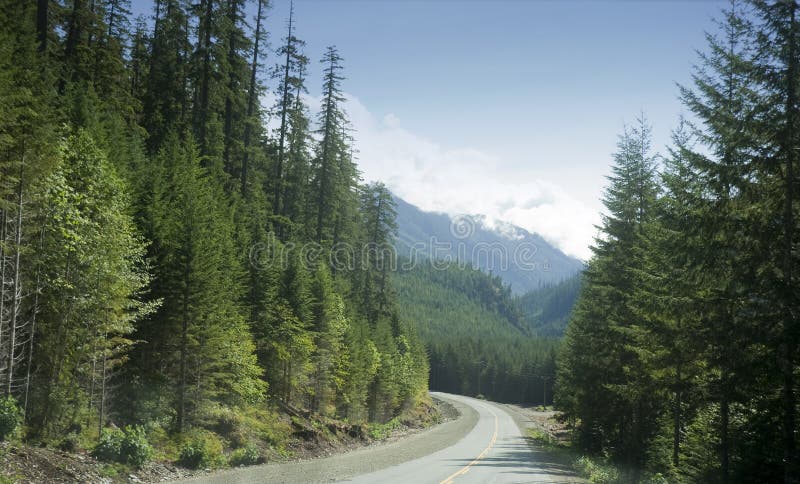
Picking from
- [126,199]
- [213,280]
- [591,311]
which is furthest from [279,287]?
[591,311]

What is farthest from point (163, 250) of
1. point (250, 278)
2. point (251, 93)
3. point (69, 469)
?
point (251, 93)

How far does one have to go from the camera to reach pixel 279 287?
33094 millimetres

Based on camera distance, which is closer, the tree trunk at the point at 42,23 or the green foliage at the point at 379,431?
the tree trunk at the point at 42,23

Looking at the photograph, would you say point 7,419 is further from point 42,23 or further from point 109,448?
point 42,23

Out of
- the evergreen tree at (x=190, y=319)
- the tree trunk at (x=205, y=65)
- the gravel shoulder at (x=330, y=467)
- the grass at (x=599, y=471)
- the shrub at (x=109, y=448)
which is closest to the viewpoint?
the shrub at (x=109, y=448)

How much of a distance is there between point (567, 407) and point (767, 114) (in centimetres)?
2680

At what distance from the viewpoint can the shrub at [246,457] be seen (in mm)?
20516

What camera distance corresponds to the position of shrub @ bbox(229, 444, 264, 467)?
20516 mm

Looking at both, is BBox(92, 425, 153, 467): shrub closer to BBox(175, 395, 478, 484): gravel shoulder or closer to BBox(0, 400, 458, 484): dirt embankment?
BBox(0, 400, 458, 484): dirt embankment

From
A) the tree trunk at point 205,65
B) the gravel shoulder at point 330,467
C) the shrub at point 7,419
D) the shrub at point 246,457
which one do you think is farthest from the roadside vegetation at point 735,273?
the tree trunk at point 205,65

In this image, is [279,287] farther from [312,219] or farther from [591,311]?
[591,311]

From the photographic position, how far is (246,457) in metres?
20.9

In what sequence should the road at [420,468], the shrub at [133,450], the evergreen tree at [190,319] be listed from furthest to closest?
the evergreen tree at [190,319]
the road at [420,468]
the shrub at [133,450]

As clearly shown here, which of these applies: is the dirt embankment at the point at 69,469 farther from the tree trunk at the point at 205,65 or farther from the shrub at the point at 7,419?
the tree trunk at the point at 205,65
